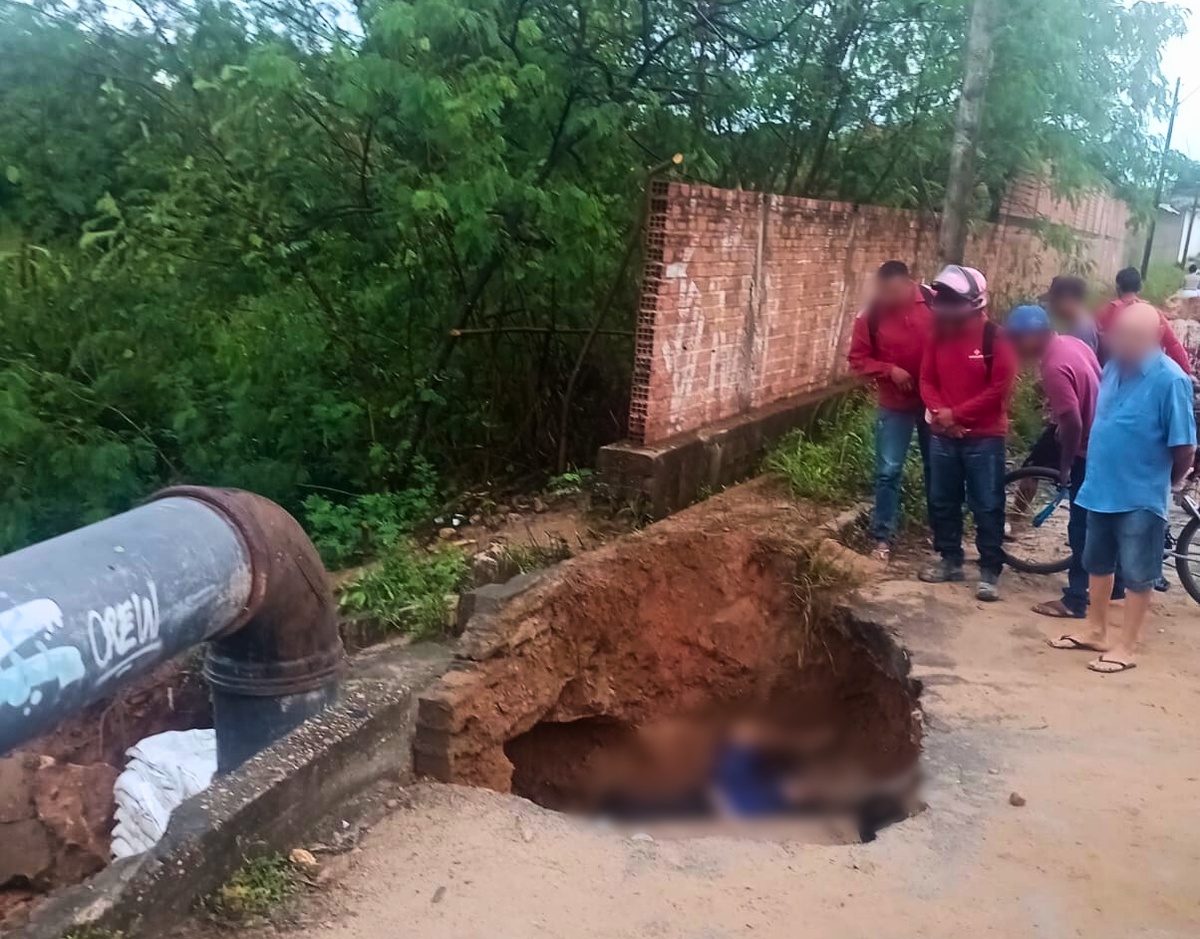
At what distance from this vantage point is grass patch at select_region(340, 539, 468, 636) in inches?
223

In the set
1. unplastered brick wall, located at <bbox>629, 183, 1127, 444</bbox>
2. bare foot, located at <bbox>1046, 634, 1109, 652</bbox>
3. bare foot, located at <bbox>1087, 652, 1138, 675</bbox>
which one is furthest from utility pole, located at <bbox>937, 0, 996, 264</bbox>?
bare foot, located at <bbox>1087, 652, 1138, 675</bbox>

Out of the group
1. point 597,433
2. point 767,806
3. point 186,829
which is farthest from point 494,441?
point 186,829

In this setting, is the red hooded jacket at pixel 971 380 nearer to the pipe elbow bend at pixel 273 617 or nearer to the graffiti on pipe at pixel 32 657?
the pipe elbow bend at pixel 273 617

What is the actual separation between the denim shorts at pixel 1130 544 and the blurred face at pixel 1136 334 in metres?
0.70

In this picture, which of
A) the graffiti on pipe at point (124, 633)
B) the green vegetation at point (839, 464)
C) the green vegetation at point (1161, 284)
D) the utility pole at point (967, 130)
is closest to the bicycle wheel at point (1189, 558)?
the green vegetation at point (839, 464)

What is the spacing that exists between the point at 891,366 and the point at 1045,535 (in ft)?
6.06

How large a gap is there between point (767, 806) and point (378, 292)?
4.56 m

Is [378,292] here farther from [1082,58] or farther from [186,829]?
[1082,58]

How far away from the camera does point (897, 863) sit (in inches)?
136

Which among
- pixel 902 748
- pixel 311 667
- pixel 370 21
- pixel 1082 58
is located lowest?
pixel 902 748

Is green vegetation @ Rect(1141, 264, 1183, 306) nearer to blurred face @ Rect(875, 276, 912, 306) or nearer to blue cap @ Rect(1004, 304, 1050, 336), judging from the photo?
blurred face @ Rect(875, 276, 912, 306)

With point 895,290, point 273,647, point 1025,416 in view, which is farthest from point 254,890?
point 1025,416

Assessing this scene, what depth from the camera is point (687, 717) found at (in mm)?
5883

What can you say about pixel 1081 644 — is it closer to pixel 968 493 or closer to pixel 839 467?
pixel 968 493
